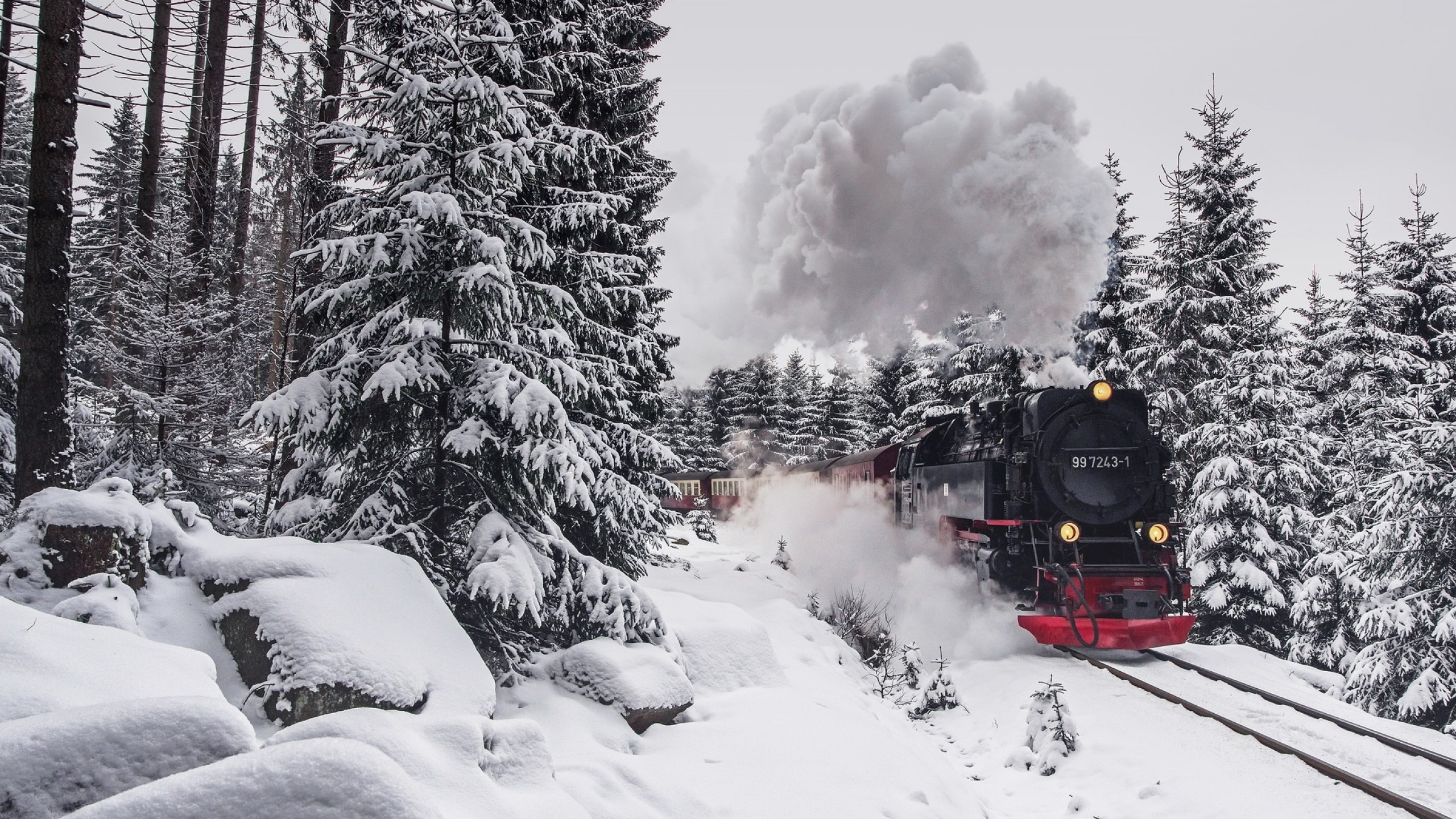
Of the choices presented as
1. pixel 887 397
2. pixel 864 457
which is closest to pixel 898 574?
pixel 864 457

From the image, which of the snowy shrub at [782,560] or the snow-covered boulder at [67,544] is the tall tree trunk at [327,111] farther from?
the snowy shrub at [782,560]

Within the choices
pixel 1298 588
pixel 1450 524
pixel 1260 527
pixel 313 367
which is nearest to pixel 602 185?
pixel 313 367

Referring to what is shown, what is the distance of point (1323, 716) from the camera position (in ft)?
27.2

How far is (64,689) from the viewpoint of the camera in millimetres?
2977

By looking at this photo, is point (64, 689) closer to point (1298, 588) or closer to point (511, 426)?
point (511, 426)

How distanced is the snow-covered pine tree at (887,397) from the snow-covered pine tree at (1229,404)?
13.2 meters

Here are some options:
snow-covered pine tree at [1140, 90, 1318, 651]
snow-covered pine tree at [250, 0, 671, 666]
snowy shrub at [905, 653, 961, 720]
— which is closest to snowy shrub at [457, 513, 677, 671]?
snow-covered pine tree at [250, 0, 671, 666]

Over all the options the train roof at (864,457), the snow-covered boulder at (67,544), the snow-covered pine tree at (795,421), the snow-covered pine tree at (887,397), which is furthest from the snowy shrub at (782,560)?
the snow-covered pine tree at (795,421)

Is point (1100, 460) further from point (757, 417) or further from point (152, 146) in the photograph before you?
point (757, 417)

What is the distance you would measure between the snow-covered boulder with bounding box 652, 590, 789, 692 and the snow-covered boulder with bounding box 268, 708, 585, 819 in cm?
308

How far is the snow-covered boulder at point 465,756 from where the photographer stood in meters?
3.04

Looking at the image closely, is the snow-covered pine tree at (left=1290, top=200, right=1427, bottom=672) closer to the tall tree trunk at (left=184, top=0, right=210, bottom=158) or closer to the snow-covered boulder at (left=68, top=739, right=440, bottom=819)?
the snow-covered boulder at (left=68, top=739, right=440, bottom=819)

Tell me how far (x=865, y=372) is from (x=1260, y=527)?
143 ft

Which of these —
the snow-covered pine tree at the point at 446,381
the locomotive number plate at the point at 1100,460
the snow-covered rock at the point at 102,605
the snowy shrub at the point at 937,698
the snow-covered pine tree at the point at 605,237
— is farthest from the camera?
the locomotive number plate at the point at 1100,460
